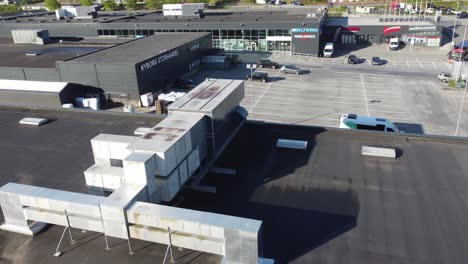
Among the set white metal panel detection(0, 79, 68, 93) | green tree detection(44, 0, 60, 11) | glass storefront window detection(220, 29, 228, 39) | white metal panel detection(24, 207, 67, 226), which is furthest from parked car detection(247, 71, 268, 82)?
green tree detection(44, 0, 60, 11)

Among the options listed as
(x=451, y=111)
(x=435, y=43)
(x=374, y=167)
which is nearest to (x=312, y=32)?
(x=435, y=43)

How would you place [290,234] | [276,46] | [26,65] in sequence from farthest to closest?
[276,46]
[26,65]
[290,234]

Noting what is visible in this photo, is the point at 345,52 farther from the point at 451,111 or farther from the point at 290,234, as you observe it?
the point at 290,234

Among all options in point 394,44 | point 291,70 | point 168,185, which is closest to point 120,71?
point 291,70

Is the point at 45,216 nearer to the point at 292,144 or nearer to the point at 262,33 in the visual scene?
the point at 292,144

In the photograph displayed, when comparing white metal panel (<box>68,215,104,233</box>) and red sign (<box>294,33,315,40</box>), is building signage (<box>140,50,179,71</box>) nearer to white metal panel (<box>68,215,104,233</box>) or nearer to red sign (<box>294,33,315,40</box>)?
red sign (<box>294,33,315,40</box>)

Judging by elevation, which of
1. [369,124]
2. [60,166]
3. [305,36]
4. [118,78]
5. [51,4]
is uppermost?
[51,4]

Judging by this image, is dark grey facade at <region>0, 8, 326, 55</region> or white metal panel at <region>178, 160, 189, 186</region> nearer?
white metal panel at <region>178, 160, 189, 186</region>
